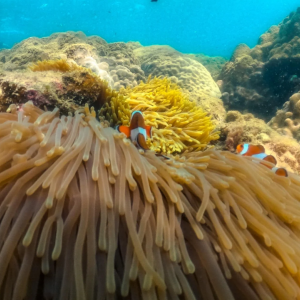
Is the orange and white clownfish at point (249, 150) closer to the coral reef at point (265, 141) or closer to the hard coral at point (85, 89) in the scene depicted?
the coral reef at point (265, 141)

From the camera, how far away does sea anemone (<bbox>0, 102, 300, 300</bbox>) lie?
1.09m

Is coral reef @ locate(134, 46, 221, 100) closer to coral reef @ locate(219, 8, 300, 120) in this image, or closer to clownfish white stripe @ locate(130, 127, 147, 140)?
coral reef @ locate(219, 8, 300, 120)

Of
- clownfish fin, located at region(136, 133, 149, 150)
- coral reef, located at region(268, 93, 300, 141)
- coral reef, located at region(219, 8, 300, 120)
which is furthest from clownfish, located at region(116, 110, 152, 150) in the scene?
coral reef, located at region(219, 8, 300, 120)

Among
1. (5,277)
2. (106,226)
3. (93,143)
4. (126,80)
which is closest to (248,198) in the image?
(106,226)

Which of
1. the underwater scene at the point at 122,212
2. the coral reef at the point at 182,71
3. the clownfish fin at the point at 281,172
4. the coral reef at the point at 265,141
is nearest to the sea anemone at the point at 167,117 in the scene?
the underwater scene at the point at 122,212

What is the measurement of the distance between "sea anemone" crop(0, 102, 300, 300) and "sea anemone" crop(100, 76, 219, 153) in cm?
78

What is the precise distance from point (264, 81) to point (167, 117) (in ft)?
15.6

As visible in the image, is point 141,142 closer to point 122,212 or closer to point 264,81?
point 122,212

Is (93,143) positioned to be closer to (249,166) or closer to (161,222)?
(161,222)

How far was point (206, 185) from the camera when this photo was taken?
1.46m

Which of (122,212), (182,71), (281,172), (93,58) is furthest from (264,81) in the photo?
(122,212)

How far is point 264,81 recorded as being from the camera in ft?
21.0

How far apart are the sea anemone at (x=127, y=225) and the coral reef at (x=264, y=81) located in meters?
4.78

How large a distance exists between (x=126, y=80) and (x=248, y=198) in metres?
3.46
